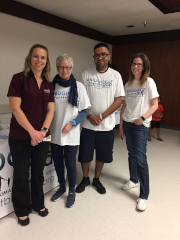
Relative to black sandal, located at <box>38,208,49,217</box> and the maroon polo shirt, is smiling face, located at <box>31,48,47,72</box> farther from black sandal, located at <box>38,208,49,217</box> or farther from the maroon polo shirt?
black sandal, located at <box>38,208,49,217</box>

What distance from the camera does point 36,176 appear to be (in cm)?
174

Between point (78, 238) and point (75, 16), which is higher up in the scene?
point (75, 16)

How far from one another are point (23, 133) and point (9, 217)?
90 centimetres

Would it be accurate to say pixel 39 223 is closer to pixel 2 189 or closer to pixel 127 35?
pixel 2 189

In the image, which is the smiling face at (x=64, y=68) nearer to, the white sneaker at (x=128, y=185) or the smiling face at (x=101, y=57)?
the smiling face at (x=101, y=57)

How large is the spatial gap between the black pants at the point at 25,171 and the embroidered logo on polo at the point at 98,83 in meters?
0.81

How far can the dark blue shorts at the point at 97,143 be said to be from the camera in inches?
84.2

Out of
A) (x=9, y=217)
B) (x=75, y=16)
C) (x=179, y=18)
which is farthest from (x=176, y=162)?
(x=75, y=16)

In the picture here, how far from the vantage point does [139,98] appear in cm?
196

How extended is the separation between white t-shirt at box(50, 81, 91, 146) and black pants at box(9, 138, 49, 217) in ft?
0.63

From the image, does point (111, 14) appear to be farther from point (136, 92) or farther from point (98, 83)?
point (136, 92)

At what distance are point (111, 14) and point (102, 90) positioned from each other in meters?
2.47

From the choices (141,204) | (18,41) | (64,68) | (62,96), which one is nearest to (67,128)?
(62,96)

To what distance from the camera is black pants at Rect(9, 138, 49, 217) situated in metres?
1.58
